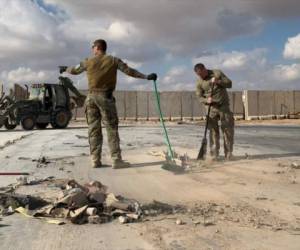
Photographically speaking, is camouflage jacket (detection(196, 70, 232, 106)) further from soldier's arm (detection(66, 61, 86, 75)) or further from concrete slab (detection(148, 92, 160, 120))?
concrete slab (detection(148, 92, 160, 120))

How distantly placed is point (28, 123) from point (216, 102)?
17.1 m

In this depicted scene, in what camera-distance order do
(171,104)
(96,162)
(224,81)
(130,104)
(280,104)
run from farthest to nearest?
1. (280,104)
2. (171,104)
3. (130,104)
4. (224,81)
5. (96,162)

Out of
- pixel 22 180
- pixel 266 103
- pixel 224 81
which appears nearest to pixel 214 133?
pixel 224 81

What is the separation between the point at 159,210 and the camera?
5.73 metres

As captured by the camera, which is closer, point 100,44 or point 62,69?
point 100,44

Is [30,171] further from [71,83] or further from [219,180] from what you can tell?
[71,83]

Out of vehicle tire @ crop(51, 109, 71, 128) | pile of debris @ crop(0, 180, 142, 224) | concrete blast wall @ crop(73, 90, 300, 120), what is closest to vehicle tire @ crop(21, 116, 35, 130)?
vehicle tire @ crop(51, 109, 71, 128)

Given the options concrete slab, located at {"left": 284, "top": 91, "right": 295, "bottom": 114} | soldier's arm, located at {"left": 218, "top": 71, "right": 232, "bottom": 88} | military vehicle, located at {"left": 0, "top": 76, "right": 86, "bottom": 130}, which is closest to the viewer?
soldier's arm, located at {"left": 218, "top": 71, "right": 232, "bottom": 88}

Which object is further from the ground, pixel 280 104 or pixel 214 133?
pixel 280 104

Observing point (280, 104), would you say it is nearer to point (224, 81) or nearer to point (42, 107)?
point (42, 107)

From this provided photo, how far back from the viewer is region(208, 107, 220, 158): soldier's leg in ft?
34.4

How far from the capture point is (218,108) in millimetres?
10539

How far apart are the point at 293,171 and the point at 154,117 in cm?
3504

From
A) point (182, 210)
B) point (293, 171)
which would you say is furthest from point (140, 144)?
point (182, 210)
